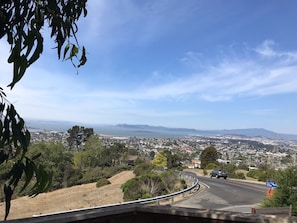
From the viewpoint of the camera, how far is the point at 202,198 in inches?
882

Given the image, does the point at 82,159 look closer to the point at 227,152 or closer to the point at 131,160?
the point at 131,160

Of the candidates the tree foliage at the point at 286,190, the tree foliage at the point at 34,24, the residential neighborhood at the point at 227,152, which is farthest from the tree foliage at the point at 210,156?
the tree foliage at the point at 34,24

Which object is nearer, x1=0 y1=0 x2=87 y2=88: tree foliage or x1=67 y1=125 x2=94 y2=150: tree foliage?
x1=0 y1=0 x2=87 y2=88: tree foliage

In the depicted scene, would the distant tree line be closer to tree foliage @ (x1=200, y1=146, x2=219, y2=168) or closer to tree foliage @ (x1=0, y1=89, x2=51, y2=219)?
tree foliage @ (x1=200, y1=146, x2=219, y2=168)

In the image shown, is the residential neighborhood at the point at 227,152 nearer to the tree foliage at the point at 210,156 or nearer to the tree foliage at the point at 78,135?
the tree foliage at the point at 78,135

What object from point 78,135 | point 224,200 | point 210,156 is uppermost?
point 78,135

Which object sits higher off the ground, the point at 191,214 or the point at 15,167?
the point at 15,167

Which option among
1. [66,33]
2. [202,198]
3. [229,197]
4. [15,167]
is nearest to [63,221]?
[15,167]

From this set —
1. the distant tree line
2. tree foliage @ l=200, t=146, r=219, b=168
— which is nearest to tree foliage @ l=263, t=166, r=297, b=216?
the distant tree line

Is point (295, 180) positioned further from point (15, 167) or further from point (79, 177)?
point (79, 177)

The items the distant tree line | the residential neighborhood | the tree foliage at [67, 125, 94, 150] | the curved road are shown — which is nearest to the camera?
the curved road

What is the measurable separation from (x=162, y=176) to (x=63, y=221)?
25.5 metres

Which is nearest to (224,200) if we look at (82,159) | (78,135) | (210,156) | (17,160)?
(17,160)

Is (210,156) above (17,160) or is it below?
below
